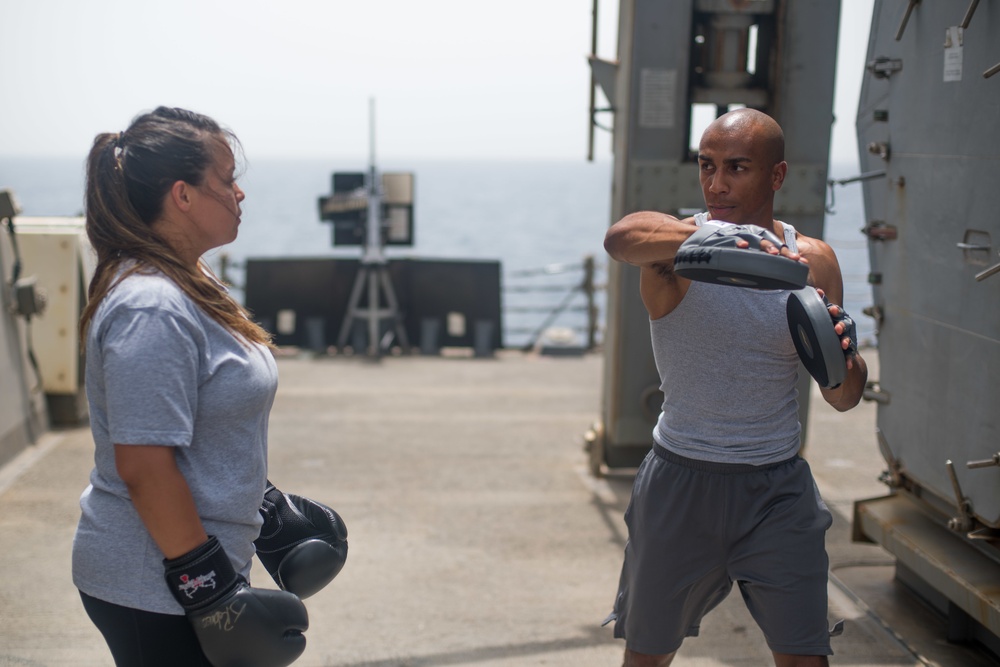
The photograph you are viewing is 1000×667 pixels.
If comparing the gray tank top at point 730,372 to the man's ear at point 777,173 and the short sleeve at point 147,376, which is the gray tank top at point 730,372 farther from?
the short sleeve at point 147,376

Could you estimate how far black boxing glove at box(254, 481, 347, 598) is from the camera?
2.52 m

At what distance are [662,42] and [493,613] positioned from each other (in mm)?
3240

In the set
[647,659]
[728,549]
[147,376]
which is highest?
[147,376]

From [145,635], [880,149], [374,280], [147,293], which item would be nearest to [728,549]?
[145,635]

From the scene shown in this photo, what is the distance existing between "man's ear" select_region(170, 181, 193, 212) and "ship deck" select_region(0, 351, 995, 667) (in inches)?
93.1

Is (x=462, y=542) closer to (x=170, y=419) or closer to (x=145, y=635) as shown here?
(x=145, y=635)

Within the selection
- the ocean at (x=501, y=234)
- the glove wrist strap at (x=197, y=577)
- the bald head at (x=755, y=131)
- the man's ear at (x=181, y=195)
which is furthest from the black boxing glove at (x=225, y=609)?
the ocean at (x=501, y=234)

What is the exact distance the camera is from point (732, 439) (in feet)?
8.91

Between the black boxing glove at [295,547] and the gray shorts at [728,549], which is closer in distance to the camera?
the black boxing glove at [295,547]

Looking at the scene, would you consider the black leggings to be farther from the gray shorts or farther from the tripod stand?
the tripod stand

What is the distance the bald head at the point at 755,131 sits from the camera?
8.59 ft

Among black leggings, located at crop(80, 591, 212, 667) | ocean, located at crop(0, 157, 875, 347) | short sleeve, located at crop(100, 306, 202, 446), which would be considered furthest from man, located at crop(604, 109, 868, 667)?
ocean, located at crop(0, 157, 875, 347)

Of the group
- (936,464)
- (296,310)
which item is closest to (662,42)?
(936,464)

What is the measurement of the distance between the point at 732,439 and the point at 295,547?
1.19 meters
